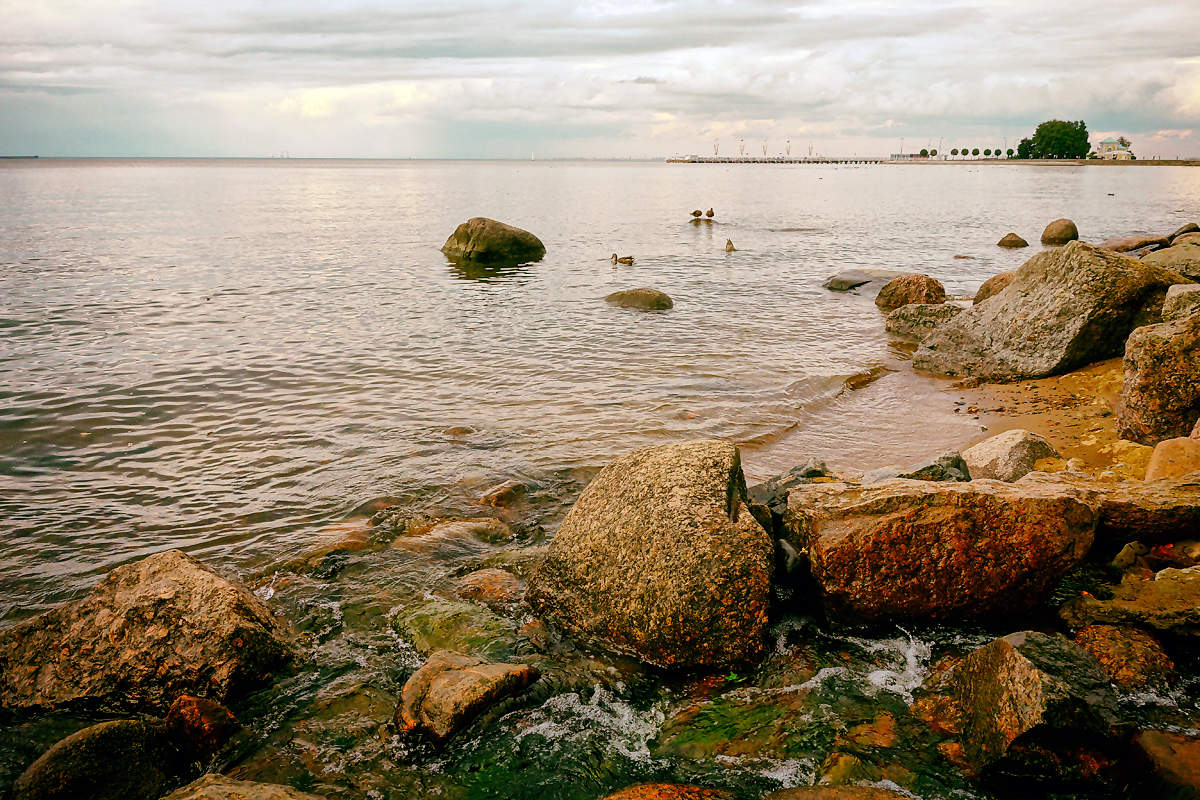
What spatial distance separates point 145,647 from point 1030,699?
632 cm

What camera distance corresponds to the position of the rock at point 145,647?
5.49m

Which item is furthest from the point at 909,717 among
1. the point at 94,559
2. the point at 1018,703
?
the point at 94,559

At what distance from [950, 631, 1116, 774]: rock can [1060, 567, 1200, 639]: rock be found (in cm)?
109

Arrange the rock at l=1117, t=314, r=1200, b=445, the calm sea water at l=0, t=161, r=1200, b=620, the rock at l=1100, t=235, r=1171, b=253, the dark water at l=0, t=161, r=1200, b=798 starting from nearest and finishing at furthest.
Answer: the dark water at l=0, t=161, r=1200, b=798, the rock at l=1117, t=314, r=1200, b=445, the calm sea water at l=0, t=161, r=1200, b=620, the rock at l=1100, t=235, r=1171, b=253

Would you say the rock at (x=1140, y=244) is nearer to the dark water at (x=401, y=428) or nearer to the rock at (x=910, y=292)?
the dark water at (x=401, y=428)

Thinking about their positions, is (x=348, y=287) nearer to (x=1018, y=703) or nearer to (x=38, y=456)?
(x=38, y=456)

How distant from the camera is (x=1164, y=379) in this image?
844 cm

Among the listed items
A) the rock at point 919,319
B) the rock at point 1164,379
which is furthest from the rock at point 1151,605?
the rock at point 919,319

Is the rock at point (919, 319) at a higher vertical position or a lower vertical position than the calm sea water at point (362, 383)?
higher

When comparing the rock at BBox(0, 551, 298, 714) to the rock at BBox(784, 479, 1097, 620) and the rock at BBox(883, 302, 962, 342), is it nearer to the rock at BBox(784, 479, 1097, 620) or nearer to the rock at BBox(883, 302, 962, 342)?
the rock at BBox(784, 479, 1097, 620)

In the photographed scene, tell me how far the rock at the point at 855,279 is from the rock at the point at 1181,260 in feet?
33.6

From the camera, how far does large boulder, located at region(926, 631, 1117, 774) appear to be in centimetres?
417

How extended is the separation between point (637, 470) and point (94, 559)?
20.6 feet

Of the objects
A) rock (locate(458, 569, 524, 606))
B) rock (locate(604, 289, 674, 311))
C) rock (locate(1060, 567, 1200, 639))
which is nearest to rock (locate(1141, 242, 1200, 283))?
rock (locate(1060, 567, 1200, 639))
